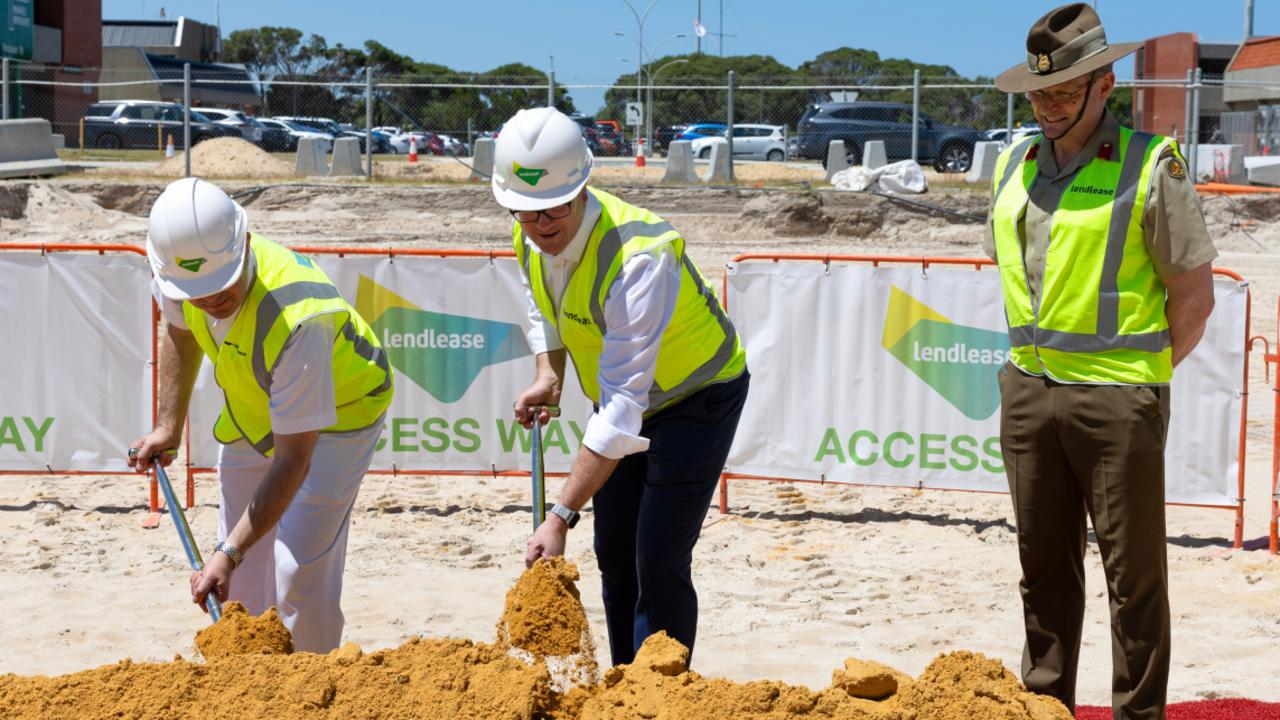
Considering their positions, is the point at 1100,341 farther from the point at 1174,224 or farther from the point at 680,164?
the point at 680,164

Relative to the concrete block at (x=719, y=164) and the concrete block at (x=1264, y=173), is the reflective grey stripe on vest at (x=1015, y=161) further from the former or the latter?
the concrete block at (x=1264, y=173)

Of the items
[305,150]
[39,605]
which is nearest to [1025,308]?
[39,605]

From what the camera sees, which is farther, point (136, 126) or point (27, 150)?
point (136, 126)

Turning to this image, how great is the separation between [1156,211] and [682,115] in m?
22.5

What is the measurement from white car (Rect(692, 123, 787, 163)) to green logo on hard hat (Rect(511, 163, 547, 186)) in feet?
90.2

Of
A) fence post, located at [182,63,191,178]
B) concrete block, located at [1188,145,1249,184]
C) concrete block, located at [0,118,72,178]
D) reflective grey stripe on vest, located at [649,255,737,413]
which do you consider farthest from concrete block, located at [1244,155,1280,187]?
reflective grey stripe on vest, located at [649,255,737,413]

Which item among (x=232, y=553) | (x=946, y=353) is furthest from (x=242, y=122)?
(x=232, y=553)

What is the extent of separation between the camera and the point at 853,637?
582 cm

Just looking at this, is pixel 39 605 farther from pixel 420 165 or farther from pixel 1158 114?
pixel 1158 114

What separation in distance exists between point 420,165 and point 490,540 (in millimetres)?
20069

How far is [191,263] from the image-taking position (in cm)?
389

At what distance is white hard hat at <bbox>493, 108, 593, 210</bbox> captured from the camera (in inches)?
148

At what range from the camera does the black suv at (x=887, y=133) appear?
24.7 metres

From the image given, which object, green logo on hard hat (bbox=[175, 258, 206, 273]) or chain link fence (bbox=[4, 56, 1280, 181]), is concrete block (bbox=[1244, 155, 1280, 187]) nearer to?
chain link fence (bbox=[4, 56, 1280, 181])
